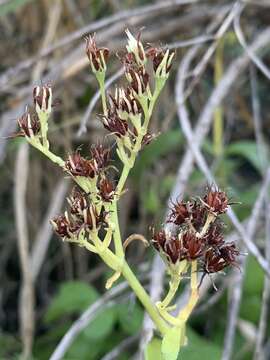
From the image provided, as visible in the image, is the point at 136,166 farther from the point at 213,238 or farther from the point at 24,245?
the point at 213,238

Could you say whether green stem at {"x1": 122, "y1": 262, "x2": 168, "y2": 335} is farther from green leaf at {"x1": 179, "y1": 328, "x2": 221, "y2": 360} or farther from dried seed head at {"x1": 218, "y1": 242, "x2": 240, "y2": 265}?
green leaf at {"x1": 179, "y1": 328, "x2": 221, "y2": 360}

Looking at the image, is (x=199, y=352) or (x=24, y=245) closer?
(x=199, y=352)

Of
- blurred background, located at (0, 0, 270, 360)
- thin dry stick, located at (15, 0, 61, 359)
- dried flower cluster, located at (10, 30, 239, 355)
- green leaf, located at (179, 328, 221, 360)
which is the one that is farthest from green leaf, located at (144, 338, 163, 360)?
thin dry stick, located at (15, 0, 61, 359)

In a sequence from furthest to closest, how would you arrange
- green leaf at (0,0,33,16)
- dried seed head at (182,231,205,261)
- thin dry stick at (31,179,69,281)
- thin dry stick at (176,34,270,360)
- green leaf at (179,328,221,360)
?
thin dry stick at (31,179,69,281) → green leaf at (0,0,33,16) → green leaf at (179,328,221,360) → thin dry stick at (176,34,270,360) → dried seed head at (182,231,205,261)

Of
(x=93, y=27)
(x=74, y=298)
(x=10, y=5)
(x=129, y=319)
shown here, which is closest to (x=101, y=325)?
(x=129, y=319)

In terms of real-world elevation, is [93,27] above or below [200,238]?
above

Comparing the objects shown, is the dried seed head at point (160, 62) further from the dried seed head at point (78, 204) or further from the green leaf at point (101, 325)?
the green leaf at point (101, 325)
